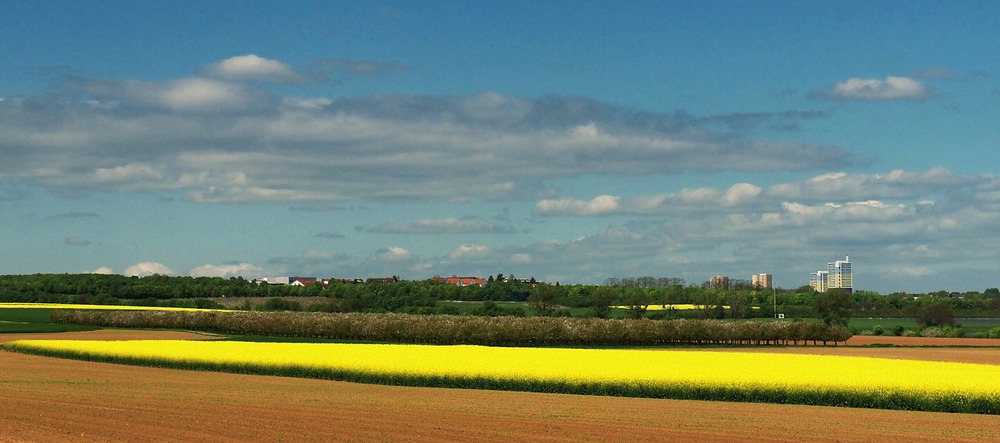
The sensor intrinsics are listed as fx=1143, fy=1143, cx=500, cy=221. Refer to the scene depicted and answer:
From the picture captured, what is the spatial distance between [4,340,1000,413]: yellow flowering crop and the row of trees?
7583 centimetres

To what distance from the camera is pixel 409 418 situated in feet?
89.7

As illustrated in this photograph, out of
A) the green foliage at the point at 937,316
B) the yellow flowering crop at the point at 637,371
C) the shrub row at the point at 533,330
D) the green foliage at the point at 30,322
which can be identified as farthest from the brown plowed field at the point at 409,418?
the green foliage at the point at 937,316

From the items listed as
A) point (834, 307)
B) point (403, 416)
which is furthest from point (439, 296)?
point (403, 416)

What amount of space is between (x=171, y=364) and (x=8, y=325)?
5113 centimetres

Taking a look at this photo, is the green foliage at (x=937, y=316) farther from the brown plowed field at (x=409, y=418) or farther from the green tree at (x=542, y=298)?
the brown plowed field at (x=409, y=418)

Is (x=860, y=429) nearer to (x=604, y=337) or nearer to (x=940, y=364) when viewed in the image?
(x=940, y=364)

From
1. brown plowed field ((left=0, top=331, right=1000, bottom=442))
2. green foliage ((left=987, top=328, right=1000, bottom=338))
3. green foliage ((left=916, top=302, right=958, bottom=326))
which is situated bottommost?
brown plowed field ((left=0, top=331, right=1000, bottom=442))

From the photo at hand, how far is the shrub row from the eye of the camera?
84562mm

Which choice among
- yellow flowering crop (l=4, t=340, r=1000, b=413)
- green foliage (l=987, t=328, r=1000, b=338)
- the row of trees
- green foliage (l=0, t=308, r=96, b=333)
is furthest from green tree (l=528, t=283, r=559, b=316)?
yellow flowering crop (l=4, t=340, r=1000, b=413)

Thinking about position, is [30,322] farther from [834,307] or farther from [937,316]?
[937,316]

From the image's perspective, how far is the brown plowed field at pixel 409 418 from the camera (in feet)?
80.6

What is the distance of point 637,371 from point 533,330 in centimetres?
4584

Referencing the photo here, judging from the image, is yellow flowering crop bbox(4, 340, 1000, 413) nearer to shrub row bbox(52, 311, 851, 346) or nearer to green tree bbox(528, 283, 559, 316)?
shrub row bbox(52, 311, 851, 346)

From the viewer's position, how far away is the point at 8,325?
94.6m
